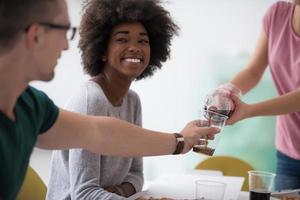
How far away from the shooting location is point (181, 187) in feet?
6.72

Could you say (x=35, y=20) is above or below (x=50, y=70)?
above

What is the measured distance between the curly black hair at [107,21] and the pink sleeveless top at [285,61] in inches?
22.3

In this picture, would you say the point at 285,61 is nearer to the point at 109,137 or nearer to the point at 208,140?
the point at 208,140

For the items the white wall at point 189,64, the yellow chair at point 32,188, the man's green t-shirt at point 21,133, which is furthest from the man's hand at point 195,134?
the white wall at point 189,64

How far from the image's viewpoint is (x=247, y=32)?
347 cm

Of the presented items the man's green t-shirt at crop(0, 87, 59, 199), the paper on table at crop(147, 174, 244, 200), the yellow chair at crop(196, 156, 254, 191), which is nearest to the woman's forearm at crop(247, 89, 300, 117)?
the paper on table at crop(147, 174, 244, 200)

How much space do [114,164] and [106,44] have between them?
0.50 m

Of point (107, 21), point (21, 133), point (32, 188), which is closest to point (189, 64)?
point (107, 21)

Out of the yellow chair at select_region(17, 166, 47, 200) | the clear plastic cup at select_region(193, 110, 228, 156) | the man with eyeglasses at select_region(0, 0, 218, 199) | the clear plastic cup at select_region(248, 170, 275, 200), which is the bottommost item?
the yellow chair at select_region(17, 166, 47, 200)

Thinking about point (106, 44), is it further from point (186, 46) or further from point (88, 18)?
point (186, 46)

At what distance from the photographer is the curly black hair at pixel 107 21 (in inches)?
78.2

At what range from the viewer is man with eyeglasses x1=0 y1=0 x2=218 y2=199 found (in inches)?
42.8

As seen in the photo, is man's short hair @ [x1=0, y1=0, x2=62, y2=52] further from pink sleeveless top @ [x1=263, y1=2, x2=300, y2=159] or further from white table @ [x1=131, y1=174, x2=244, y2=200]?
pink sleeveless top @ [x1=263, y1=2, x2=300, y2=159]

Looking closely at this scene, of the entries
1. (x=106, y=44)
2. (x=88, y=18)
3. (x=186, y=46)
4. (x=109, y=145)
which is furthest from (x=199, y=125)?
(x=186, y=46)
